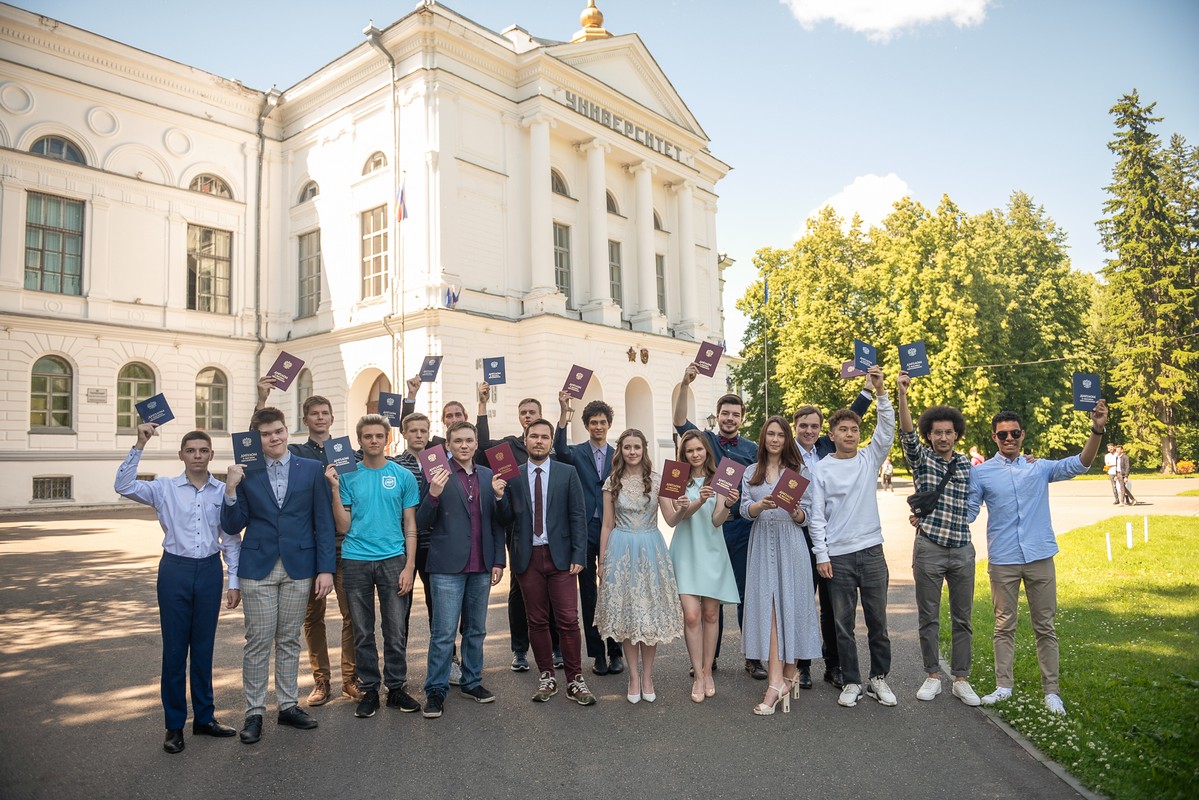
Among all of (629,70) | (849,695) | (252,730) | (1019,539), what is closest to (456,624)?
(252,730)

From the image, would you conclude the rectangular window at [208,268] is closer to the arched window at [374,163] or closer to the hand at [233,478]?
the arched window at [374,163]

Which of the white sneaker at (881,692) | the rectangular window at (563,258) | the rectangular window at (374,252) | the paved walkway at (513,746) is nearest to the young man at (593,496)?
the paved walkway at (513,746)

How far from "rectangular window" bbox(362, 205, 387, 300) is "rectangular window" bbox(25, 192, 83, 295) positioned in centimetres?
891

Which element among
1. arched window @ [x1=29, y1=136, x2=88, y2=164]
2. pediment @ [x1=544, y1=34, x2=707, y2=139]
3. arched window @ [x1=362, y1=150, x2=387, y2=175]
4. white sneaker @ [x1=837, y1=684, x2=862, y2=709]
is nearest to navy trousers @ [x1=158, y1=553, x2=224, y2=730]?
white sneaker @ [x1=837, y1=684, x2=862, y2=709]

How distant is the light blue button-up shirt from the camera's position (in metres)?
5.96

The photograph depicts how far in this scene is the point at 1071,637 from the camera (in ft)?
25.5

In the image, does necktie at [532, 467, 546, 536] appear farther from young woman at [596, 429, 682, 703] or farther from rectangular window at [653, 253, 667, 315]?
rectangular window at [653, 253, 667, 315]

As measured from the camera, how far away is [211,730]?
541 cm

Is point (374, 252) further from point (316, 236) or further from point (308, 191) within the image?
point (308, 191)

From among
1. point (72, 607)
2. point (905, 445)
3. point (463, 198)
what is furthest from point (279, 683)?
point (463, 198)

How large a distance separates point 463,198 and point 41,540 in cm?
1578

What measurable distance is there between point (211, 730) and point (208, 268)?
2715 centimetres

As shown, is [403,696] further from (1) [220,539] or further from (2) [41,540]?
(2) [41,540]

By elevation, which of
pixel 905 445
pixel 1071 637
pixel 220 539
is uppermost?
pixel 905 445
